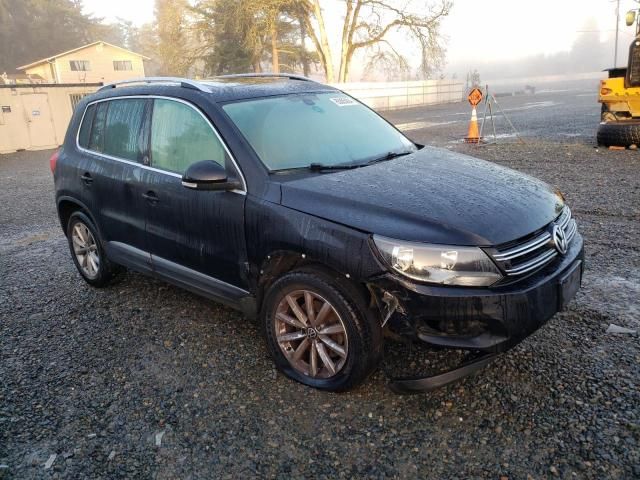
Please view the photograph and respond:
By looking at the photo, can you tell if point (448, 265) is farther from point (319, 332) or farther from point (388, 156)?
point (388, 156)

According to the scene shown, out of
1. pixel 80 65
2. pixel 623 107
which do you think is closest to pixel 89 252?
pixel 623 107

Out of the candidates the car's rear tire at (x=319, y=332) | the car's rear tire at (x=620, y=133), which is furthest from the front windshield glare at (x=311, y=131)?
the car's rear tire at (x=620, y=133)

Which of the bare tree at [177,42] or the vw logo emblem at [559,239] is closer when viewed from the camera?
the vw logo emblem at [559,239]

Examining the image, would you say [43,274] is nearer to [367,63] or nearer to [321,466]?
[321,466]

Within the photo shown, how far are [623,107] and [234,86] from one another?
1017cm

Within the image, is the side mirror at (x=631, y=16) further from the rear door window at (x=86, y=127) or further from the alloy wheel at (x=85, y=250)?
the alloy wheel at (x=85, y=250)

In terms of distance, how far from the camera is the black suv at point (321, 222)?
8.66ft

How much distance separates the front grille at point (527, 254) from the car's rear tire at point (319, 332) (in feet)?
2.39

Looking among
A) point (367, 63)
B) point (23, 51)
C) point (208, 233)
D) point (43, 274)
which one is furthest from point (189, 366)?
point (23, 51)

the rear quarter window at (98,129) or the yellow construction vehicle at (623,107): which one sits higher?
the rear quarter window at (98,129)

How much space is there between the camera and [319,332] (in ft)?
9.98

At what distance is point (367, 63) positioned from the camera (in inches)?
1367

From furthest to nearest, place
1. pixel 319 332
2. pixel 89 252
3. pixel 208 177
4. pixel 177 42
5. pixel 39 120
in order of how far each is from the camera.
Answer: pixel 177 42 → pixel 39 120 → pixel 89 252 → pixel 208 177 → pixel 319 332

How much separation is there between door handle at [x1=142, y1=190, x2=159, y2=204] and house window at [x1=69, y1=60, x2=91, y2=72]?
45915mm
